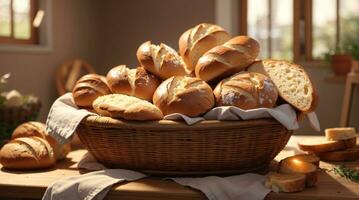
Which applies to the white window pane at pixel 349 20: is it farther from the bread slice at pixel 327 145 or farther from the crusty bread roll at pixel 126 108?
the crusty bread roll at pixel 126 108

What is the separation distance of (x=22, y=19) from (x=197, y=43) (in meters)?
2.41

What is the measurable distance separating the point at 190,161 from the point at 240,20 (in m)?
3.08

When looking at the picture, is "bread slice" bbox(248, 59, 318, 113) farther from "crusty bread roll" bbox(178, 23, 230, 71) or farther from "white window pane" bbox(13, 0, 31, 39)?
"white window pane" bbox(13, 0, 31, 39)

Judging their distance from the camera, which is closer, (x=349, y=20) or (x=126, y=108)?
(x=126, y=108)

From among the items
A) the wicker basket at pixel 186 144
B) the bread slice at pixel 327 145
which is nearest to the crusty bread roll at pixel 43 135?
the wicker basket at pixel 186 144

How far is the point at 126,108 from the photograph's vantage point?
942 mm

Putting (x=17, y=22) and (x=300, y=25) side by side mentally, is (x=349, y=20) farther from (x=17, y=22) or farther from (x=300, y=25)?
(x=17, y=22)

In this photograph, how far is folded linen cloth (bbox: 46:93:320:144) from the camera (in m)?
0.92

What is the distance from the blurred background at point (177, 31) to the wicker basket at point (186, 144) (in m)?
2.32

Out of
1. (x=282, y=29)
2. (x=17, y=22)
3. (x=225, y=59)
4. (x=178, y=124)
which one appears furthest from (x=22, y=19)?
(x=178, y=124)

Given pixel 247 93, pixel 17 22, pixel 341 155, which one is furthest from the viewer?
pixel 17 22

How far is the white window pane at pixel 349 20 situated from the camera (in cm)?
366

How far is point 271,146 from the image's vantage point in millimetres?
1006

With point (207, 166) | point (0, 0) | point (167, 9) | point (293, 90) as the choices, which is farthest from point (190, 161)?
point (167, 9)
